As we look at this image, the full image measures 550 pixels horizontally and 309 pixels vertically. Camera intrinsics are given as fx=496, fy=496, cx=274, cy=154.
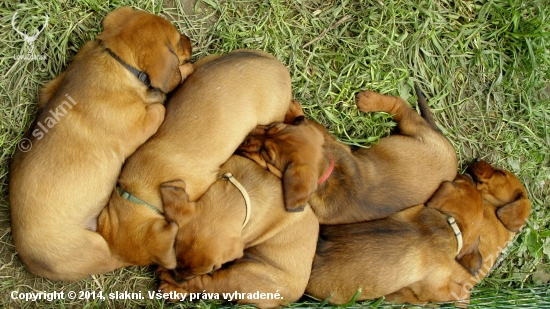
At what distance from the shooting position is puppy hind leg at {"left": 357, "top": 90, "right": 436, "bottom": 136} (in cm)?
548

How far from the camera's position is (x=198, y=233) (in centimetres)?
426

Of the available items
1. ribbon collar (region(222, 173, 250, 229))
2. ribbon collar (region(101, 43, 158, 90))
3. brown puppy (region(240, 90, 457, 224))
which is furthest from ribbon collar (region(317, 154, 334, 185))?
ribbon collar (region(101, 43, 158, 90))

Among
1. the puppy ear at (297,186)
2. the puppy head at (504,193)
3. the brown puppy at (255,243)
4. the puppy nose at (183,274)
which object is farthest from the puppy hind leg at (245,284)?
the puppy head at (504,193)

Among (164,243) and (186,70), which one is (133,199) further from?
(186,70)

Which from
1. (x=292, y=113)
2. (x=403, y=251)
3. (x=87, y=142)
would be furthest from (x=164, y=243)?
(x=403, y=251)

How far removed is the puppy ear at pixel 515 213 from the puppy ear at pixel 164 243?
3498mm

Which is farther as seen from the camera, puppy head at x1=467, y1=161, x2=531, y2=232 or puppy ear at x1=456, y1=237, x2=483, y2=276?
puppy head at x1=467, y1=161, x2=531, y2=232

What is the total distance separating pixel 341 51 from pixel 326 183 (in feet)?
5.32

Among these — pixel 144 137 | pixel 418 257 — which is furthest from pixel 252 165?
pixel 418 257

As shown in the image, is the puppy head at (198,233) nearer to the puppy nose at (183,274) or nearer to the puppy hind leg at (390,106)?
the puppy nose at (183,274)

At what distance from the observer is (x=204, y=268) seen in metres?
4.25

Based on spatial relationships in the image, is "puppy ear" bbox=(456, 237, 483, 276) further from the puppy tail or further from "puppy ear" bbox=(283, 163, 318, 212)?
"puppy ear" bbox=(283, 163, 318, 212)

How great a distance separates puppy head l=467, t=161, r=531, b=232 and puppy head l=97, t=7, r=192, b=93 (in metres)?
3.54

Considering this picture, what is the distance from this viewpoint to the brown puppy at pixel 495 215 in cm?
530
